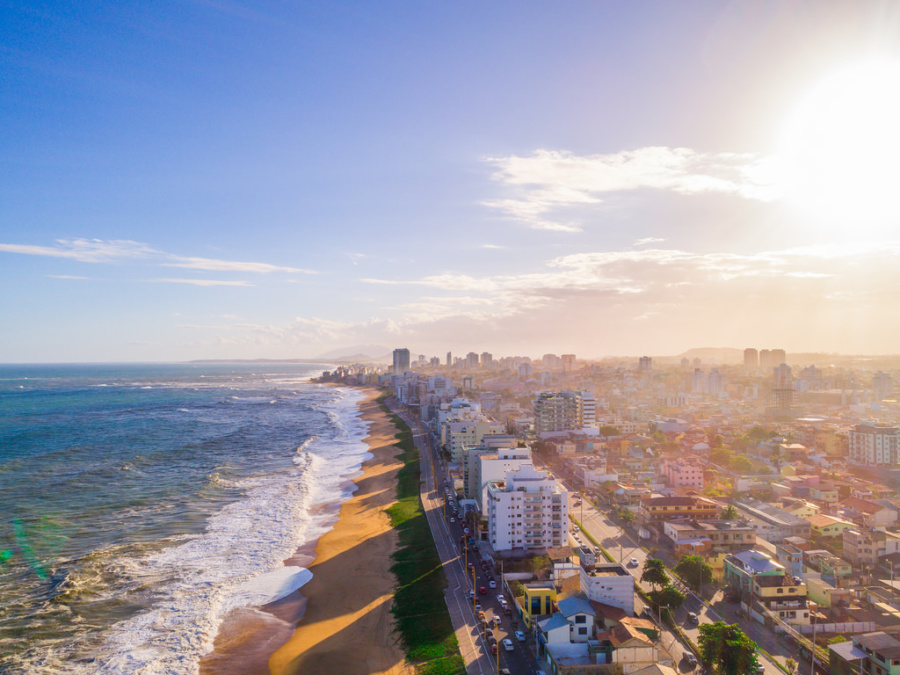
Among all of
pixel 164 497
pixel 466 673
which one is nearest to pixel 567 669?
pixel 466 673

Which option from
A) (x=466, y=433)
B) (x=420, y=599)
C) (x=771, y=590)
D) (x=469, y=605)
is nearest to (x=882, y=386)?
(x=466, y=433)

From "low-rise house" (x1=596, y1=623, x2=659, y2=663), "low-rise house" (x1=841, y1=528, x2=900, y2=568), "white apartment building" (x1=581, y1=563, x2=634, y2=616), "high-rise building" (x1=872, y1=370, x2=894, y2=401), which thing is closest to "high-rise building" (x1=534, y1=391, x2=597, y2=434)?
"low-rise house" (x1=841, y1=528, x2=900, y2=568)

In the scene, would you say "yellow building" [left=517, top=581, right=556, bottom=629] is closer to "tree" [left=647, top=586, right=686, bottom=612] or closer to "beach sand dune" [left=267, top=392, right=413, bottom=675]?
"tree" [left=647, top=586, right=686, bottom=612]

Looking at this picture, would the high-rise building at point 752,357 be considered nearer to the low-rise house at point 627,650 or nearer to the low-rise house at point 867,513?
the low-rise house at point 867,513

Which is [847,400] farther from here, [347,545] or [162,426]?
[162,426]

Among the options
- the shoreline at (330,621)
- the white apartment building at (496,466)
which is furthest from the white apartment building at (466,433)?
the shoreline at (330,621)

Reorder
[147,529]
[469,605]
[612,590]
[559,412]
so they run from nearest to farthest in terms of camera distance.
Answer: [612,590]
[469,605]
[147,529]
[559,412]

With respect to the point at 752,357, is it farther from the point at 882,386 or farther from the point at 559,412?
the point at 559,412
